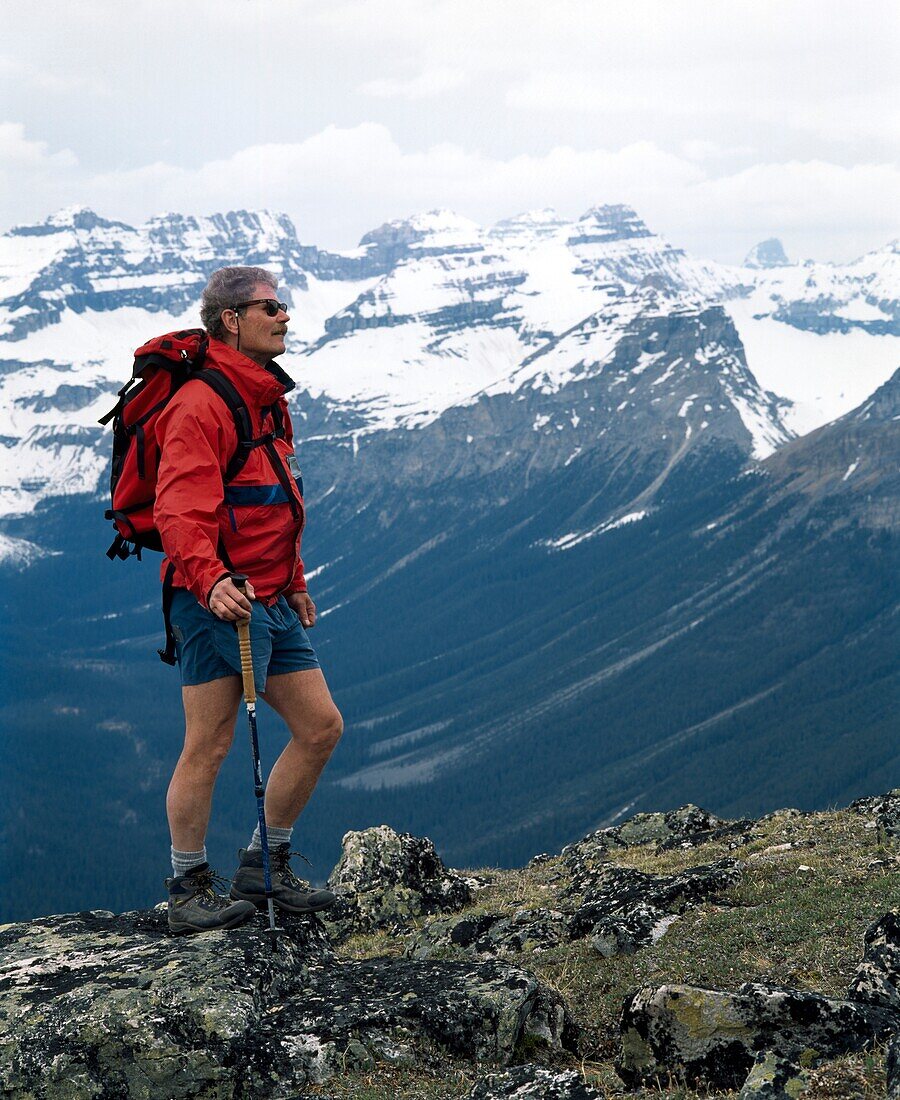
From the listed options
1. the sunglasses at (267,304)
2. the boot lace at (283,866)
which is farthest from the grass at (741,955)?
the sunglasses at (267,304)

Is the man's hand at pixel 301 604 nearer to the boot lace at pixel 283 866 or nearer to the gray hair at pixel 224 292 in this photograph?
the boot lace at pixel 283 866

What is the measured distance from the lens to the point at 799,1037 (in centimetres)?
838

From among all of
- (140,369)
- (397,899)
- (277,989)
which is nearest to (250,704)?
(277,989)

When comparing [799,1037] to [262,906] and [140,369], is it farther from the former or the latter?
[140,369]

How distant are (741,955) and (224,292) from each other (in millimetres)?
7807

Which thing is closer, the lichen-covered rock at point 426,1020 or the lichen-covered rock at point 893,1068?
the lichen-covered rock at point 893,1068

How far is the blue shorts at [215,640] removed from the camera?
10555 millimetres

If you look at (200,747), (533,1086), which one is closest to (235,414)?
(200,747)

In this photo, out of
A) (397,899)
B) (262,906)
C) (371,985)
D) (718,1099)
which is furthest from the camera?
(397,899)

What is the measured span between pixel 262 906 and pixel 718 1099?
5.20 meters

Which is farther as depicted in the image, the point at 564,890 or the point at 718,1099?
the point at 564,890

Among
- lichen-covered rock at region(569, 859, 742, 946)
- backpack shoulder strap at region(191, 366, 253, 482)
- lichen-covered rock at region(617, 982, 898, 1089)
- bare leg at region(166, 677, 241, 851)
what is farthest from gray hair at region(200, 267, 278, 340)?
lichen-covered rock at region(569, 859, 742, 946)

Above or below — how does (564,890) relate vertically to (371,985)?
below

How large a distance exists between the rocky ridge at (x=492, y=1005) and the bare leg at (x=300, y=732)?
1.29 m
